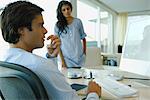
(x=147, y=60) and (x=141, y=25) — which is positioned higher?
(x=141, y=25)

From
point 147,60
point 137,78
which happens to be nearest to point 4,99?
point 147,60

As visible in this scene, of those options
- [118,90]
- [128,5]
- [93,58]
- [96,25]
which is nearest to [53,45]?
[118,90]

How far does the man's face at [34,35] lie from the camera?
2.85ft

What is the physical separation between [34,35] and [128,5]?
6.28 meters

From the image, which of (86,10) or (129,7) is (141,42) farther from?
(129,7)

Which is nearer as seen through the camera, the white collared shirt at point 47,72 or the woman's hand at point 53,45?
the white collared shirt at point 47,72

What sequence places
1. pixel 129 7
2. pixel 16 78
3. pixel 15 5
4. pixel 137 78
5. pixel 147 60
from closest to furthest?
pixel 16 78 < pixel 15 5 < pixel 147 60 < pixel 137 78 < pixel 129 7

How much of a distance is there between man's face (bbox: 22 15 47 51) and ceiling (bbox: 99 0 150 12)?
5.58 metres

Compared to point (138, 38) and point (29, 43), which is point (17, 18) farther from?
point (138, 38)

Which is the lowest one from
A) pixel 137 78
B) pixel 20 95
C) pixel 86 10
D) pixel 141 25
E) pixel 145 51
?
pixel 137 78

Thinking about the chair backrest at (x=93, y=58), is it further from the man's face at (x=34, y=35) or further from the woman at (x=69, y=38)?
the man's face at (x=34, y=35)

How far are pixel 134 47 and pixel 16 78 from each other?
0.89 meters

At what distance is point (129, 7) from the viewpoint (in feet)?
22.9

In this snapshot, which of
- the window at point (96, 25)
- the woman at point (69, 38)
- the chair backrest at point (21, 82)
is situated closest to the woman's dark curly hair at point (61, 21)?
the woman at point (69, 38)
